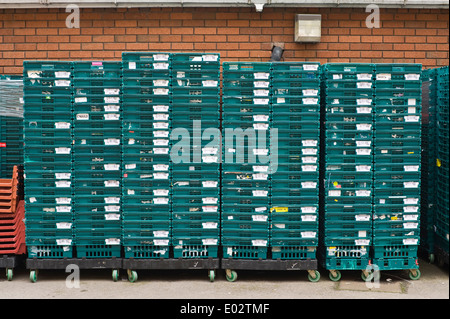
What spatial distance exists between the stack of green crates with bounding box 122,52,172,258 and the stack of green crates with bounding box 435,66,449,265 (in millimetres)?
4227

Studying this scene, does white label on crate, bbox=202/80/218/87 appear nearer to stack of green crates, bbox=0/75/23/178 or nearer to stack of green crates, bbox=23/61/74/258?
stack of green crates, bbox=23/61/74/258

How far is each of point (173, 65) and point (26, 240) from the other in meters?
3.41

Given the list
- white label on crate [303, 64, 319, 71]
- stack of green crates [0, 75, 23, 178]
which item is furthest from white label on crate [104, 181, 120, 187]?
white label on crate [303, 64, 319, 71]

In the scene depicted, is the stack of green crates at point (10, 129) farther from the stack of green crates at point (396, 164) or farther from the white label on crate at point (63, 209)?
the stack of green crates at point (396, 164)

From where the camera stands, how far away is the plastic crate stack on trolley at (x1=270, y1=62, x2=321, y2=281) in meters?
7.23

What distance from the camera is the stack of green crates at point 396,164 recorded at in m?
7.27

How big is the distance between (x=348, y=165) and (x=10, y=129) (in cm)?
545

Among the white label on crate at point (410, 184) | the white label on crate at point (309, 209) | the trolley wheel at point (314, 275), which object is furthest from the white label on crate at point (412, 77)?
the trolley wheel at point (314, 275)

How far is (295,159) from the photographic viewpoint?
729 cm

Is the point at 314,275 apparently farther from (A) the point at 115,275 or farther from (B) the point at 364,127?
(A) the point at 115,275

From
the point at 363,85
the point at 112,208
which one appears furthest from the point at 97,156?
the point at 363,85

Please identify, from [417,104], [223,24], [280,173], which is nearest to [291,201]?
[280,173]

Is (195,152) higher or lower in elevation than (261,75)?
lower

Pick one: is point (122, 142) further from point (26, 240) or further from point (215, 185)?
point (26, 240)
